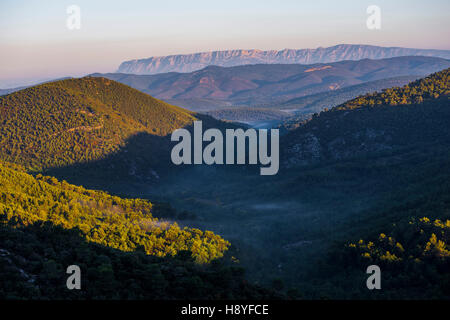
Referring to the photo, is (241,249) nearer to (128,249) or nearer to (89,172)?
(128,249)

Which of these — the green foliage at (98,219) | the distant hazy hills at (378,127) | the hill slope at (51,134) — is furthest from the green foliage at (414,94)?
the green foliage at (98,219)

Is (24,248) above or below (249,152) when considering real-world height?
below

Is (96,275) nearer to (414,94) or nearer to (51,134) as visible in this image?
(51,134)

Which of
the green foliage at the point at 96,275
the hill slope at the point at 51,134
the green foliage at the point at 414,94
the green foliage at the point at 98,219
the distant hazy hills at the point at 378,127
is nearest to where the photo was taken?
the green foliage at the point at 96,275

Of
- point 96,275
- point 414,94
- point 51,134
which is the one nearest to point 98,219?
point 96,275

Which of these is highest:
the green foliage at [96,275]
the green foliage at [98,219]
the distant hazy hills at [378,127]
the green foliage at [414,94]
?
the green foliage at [414,94]

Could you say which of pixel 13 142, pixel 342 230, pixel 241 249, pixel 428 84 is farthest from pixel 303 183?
pixel 13 142

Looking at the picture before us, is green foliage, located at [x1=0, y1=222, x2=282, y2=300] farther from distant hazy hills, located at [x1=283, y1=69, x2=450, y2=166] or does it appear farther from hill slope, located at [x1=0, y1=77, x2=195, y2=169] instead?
hill slope, located at [x1=0, y1=77, x2=195, y2=169]

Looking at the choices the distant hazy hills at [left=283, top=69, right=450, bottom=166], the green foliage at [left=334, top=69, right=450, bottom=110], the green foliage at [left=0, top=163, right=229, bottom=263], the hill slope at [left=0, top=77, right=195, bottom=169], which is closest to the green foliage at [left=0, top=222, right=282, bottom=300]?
Result: the green foliage at [left=0, top=163, right=229, bottom=263]

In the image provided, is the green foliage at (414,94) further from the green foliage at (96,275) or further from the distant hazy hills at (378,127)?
the green foliage at (96,275)
